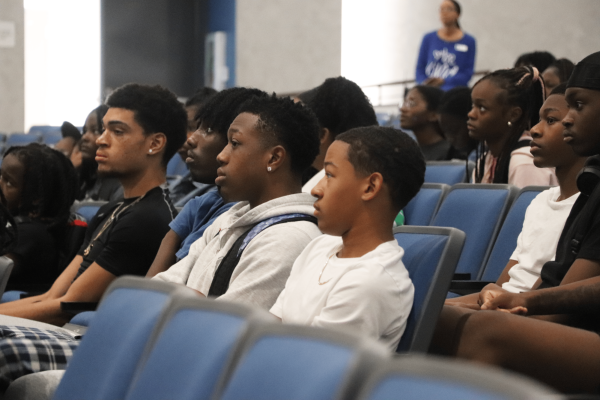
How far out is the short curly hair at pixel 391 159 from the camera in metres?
1.84

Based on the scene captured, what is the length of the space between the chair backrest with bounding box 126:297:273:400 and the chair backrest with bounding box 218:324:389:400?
0.04m

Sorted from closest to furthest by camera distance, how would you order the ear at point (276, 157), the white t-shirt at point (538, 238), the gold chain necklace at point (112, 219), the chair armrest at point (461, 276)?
1. the ear at point (276, 157)
2. the white t-shirt at point (538, 238)
3. the chair armrest at point (461, 276)
4. the gold chain necklace at point (112, 219)

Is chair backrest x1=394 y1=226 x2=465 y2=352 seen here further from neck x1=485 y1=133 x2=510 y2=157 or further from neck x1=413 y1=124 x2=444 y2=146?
neck x1=413 y1=124 x2=444 y2=146

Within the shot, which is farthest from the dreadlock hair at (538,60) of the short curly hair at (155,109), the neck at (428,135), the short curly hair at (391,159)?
the short curly hair at (391,159)

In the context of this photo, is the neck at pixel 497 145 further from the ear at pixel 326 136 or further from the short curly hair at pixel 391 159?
the short curly hair at pixel 391 159

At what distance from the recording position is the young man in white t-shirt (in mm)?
1688

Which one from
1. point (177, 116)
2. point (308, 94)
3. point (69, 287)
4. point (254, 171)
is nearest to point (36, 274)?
point (69, 287)

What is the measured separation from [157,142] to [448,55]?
4081 millimetres

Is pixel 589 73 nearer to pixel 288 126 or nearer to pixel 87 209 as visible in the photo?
pixel 288 126

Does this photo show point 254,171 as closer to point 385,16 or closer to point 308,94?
point 308,94

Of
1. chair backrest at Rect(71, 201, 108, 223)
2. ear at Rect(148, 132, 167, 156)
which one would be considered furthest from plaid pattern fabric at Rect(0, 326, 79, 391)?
chair backrest at Rect(71, 201, 108, 223)

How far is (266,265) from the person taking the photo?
2010 millimetres

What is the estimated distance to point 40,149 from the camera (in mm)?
3592

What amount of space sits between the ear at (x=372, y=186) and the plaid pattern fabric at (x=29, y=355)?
2.80 feet
